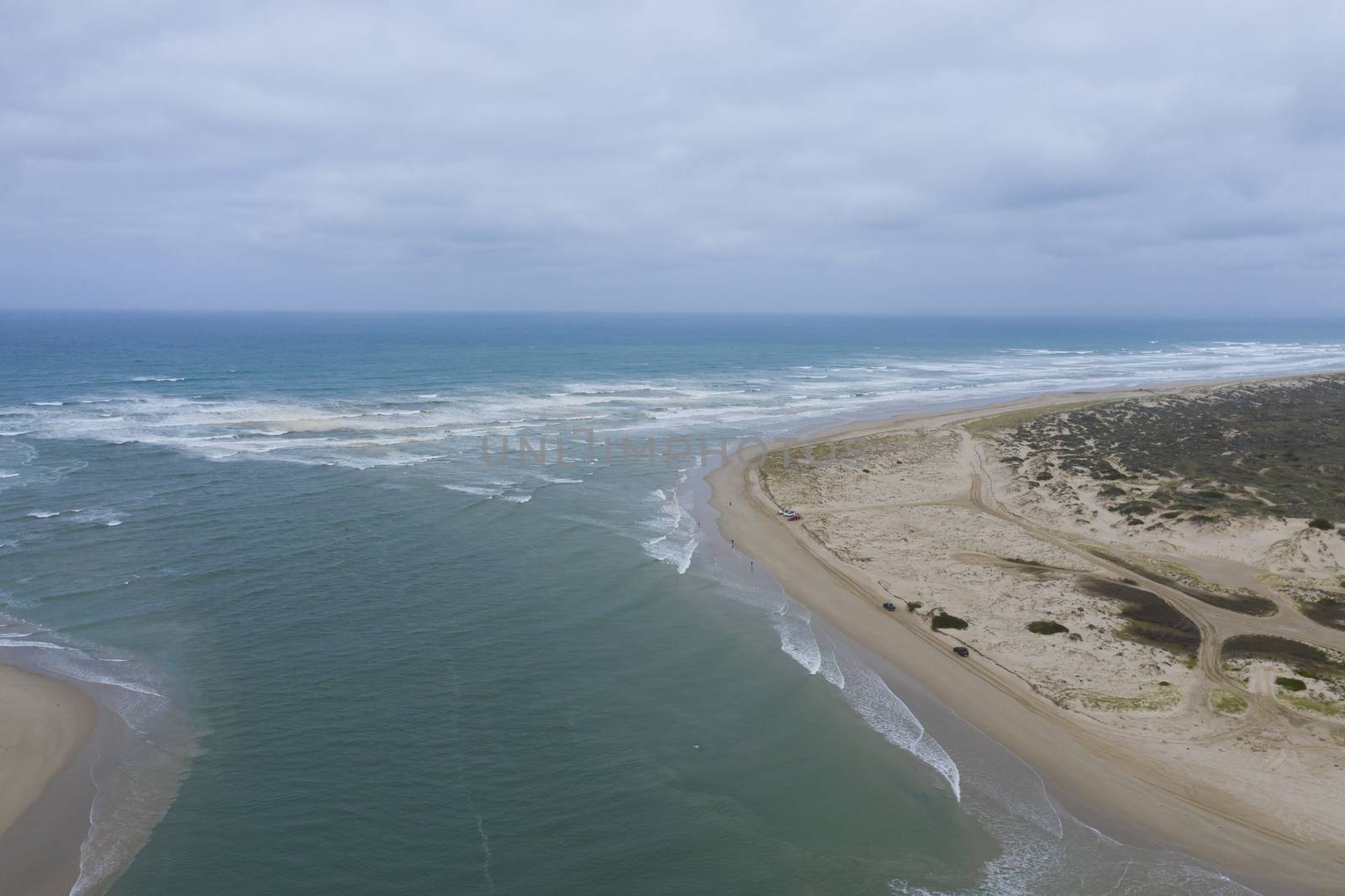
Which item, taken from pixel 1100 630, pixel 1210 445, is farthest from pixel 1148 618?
pixel 1210 445

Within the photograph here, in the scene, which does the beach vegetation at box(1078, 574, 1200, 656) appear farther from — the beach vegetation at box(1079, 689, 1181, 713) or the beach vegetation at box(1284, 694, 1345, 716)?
the beach vegetation at box(1079, 689, 1181, 713)

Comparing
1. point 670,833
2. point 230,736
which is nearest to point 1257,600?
point 670,833

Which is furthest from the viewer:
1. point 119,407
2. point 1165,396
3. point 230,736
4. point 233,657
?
point 1165,396

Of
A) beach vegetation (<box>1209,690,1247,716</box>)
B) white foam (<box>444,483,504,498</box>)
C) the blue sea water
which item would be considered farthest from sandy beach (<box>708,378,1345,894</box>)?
white foam (<box>444,483,504,498</box>)

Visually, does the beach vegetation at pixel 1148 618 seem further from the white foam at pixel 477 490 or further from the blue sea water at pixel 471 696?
the white foam at pixel 477 490

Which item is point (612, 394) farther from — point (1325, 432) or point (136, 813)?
point (136, 813)

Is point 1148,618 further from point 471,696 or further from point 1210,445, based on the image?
point 1210,445

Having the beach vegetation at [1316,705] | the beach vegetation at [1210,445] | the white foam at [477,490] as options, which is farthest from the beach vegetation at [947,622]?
the white foam at [477,490]

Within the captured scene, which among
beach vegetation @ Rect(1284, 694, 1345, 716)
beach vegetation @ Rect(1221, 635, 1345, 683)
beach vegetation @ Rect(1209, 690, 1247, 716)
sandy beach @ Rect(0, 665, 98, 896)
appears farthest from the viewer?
beach vegetation @ Rect(1221, 635, 1345, 683)
